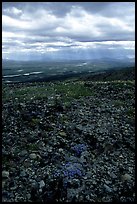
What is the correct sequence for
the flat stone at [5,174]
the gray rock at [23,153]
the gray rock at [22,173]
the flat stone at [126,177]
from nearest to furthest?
the flat stone at [5,174] → the gray rock at [22,173] → the flat stone at [126,177] → the gray rock at [23,153]

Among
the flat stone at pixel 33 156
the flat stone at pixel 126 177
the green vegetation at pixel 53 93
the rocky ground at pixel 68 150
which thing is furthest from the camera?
the green vegetation at pixel 53 93

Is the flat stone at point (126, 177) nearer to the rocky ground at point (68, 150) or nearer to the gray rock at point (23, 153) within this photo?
the rocky ground at point (68, 150)

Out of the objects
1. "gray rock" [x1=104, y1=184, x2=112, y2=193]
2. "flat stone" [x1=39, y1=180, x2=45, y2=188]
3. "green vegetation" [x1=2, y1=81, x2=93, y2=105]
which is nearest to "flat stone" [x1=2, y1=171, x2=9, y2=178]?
"flat stone" [x1=39, y1=180, x2=45, y2=188]

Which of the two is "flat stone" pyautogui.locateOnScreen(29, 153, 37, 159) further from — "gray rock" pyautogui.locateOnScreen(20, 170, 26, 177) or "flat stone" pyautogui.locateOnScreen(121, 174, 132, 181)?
"flat stone" pyautogui.locateOnScreen(121, 174, 132, 181)

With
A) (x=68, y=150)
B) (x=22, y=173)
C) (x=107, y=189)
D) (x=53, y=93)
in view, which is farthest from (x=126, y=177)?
(x=53, y=93)

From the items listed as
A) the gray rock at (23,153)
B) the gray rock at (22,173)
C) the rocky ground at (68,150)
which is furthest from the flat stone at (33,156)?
the gray rock at (22,173)

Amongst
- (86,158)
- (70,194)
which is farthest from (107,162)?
(70,194)

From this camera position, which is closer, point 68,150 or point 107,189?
point 107,189

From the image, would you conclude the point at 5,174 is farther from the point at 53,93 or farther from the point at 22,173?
the point at 53,93
